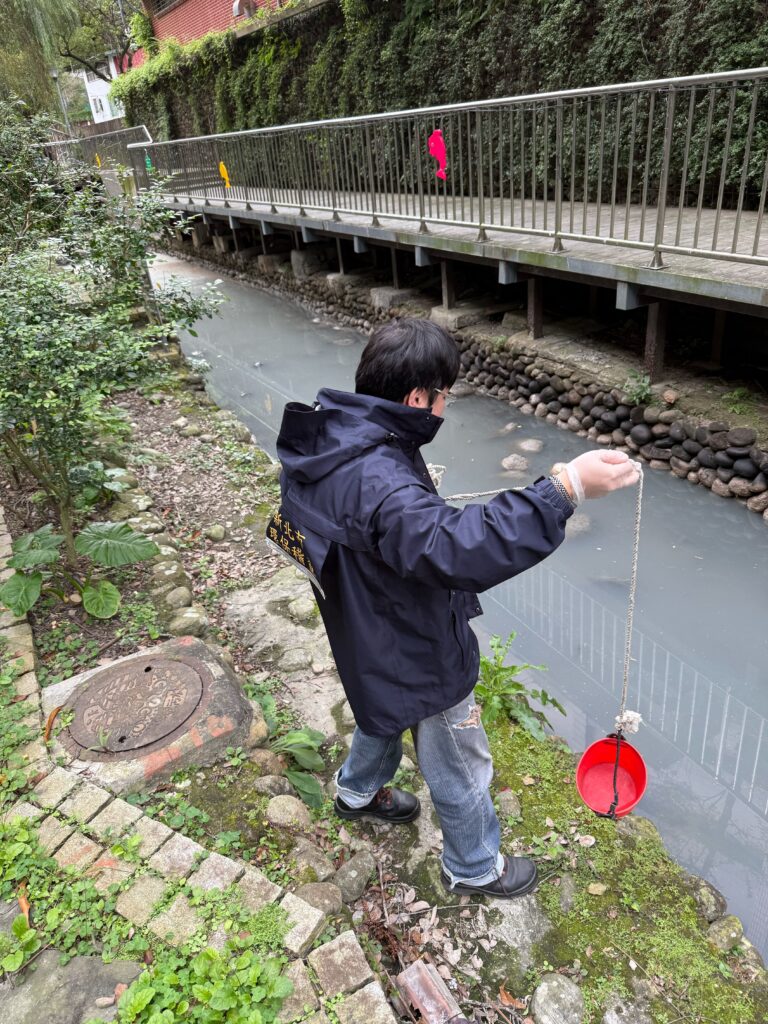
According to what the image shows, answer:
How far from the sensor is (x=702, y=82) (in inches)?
160

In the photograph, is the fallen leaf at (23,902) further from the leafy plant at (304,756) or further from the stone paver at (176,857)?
the leafy plant at (304,756)

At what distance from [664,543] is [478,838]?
295 centimetres

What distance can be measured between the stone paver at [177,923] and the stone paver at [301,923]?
22 centimetres

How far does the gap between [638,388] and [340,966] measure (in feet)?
15.1

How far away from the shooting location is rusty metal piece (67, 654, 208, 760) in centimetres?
236

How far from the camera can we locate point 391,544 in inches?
56.0

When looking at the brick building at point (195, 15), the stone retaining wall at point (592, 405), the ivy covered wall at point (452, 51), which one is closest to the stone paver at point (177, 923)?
the stone retaining wall at point (592, 405)

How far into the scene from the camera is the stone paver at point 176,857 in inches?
72.7

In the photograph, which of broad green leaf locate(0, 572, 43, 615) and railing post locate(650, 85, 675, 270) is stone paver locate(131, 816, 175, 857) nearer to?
broad green leaf locate(0, 572, 43, 615)

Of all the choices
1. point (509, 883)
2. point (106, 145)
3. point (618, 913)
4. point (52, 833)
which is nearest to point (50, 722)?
point (52, 833)

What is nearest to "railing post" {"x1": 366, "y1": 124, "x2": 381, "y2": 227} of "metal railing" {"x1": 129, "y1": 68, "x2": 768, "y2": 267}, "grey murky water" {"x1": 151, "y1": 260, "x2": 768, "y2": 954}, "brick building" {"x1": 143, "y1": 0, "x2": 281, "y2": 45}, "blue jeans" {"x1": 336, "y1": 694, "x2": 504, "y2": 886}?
"metal railing" {"x1": 129, "y1": 68, "x2": 768, "y2": 267}

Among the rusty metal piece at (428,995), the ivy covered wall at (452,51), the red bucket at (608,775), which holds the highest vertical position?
the ivy covered wall at (452,51)

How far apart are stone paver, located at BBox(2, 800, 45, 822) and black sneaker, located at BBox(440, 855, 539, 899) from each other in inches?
48.3

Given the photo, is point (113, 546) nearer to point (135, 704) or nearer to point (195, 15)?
point (135, 704)
